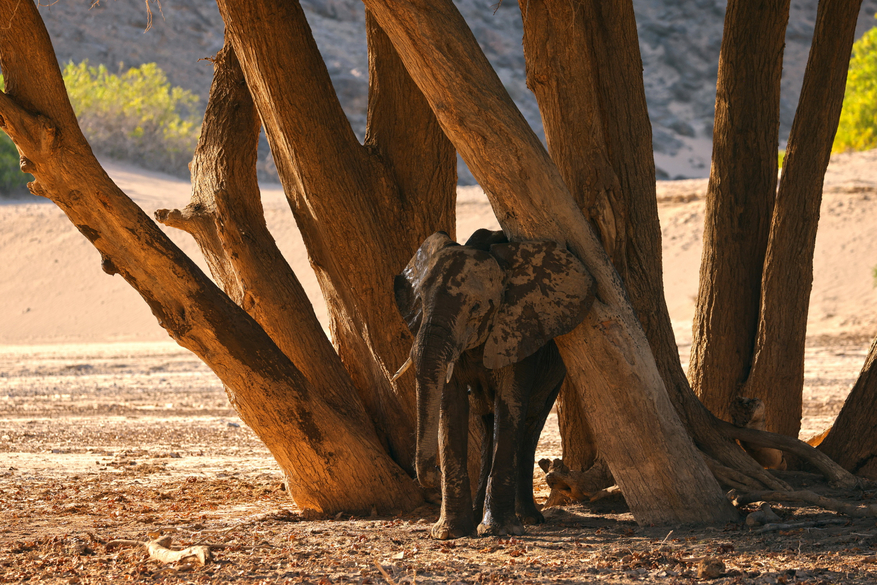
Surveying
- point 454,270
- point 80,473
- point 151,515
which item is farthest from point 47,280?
point 454,270

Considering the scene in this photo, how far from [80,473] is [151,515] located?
6.39ft

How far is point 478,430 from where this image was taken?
5168mm

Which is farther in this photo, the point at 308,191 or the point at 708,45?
the point at 708,45

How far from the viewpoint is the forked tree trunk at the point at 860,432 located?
17.0 feet

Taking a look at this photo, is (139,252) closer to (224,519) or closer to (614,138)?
(224,519)

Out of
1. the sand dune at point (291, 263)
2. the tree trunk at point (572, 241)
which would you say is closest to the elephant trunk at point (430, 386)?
the tree trunk at point (572, 241)

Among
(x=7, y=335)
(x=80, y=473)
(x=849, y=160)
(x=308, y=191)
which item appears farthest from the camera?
(x=849, y=160)

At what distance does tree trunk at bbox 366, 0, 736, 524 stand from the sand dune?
63.4 feet

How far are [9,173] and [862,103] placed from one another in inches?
1430

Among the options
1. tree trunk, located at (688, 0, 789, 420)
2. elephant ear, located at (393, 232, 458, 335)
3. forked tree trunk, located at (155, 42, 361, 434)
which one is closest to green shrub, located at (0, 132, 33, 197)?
forked tree trunk, located at (155, 42, 361, 434)

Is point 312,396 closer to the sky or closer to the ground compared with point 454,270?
closer to the ground

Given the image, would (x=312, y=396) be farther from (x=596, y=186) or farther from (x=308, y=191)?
(x=596, y=186)

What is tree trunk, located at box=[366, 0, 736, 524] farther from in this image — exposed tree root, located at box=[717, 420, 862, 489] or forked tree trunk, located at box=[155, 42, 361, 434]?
forked tree trunk, located at box=[155, 42, 361, 434]

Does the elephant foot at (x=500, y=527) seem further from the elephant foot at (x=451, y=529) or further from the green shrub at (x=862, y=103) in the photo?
the green shrub at (x=862, y=103)
